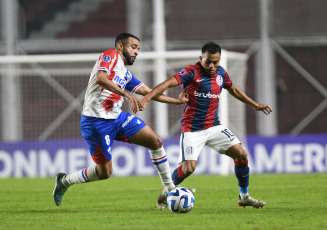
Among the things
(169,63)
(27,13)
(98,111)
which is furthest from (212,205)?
(27,13)

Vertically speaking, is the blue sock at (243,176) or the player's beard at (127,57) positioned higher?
the player's beard at (127,57)

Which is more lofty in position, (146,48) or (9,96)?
(146,48)

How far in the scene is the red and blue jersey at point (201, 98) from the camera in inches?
338

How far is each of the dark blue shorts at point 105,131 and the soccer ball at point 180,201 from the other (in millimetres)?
1035

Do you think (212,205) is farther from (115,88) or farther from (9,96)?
(9,96)

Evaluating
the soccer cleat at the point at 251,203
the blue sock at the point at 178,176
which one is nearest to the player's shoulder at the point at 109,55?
the blue sock at the point at 178,176

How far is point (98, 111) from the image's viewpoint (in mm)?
8391

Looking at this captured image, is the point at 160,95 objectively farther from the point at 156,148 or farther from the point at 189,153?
the point at 189,153

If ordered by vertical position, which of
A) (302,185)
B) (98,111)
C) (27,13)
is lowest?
(302,185)

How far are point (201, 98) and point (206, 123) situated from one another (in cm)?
30

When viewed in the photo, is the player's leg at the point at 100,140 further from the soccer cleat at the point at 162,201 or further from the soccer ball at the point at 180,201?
the soccer ball at the point at 180,201

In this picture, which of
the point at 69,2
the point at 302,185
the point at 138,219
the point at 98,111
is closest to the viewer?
the point at 138,219

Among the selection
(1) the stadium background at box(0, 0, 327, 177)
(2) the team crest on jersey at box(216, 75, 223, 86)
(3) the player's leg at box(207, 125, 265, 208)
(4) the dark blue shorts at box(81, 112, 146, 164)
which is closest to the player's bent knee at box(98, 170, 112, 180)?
(4) the dark blue shorts at box(81, 112, 146, 164)

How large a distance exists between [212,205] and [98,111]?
1746mm
